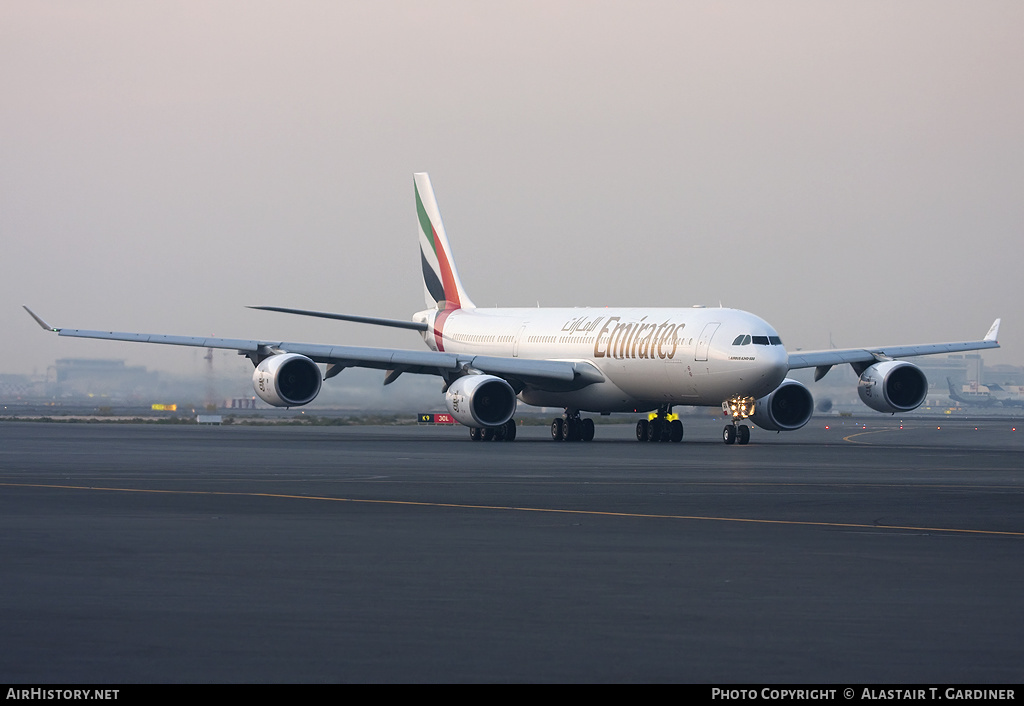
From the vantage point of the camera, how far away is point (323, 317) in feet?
151

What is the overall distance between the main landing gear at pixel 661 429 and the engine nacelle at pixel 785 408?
2.37 meters

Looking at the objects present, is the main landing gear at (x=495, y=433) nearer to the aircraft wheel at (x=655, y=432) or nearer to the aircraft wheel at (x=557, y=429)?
the aircraft wheel at (x=557, y=429)

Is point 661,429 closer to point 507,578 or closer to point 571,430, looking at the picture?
point 571,430

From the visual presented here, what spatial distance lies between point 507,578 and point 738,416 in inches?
1178

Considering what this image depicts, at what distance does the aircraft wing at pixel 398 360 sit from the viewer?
138 ft

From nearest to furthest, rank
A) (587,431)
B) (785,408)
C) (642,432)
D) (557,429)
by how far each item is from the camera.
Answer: (785,408), (642,432), (557,429), (587,431)

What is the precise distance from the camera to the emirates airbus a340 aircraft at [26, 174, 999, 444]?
39.6 metres

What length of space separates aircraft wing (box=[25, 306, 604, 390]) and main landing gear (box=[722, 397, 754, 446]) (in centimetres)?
467

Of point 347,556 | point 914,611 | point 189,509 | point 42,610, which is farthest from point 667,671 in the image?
point 189,509

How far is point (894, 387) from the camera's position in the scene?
141 ft

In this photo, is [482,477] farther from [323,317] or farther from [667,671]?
[323,317]

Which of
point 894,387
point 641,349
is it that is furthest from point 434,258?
point 894,387

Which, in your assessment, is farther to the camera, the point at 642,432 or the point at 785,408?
the point at 642,432

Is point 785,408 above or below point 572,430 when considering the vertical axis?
above
